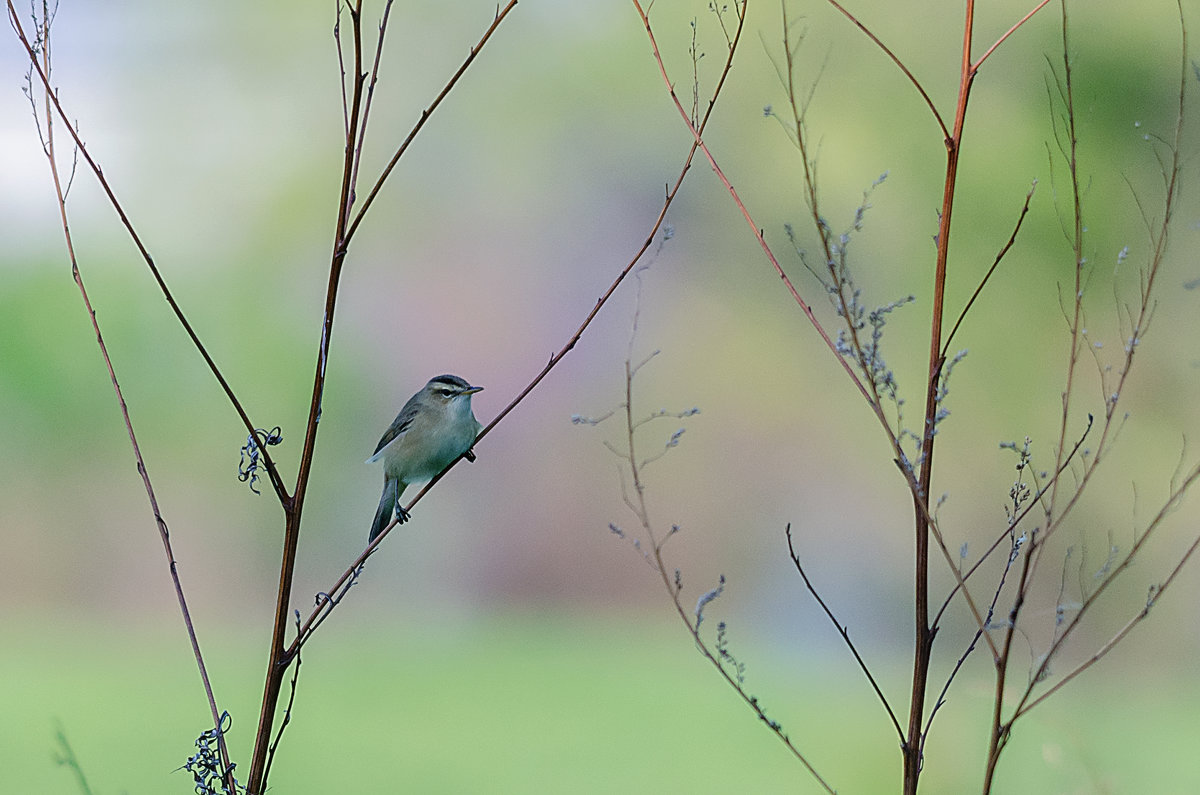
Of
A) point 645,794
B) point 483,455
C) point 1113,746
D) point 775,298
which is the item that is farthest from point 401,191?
point 1113,746

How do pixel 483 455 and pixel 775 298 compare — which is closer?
pixel 483 455

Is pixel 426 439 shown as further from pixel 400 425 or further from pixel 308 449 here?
pixel 308 449

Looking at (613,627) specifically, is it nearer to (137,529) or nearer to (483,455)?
(483,455)

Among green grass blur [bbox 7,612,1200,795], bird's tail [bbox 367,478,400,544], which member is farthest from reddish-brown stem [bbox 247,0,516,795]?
green grass blur [bbox 7,612,1200,795]

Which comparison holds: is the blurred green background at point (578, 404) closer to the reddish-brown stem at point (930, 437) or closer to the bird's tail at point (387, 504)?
the bird's tail at point (387, 504)

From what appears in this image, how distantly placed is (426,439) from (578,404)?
1326 mm

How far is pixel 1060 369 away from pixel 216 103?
2.13 meters

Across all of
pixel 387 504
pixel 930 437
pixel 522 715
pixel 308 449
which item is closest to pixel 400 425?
pixel 387 504

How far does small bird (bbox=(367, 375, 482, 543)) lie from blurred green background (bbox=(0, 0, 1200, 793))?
1.16 m

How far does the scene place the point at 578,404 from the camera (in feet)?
7.90

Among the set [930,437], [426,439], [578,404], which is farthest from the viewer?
[578,404]

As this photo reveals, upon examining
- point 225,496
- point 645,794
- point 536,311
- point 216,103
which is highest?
point 216,103

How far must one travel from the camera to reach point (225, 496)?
2463mm

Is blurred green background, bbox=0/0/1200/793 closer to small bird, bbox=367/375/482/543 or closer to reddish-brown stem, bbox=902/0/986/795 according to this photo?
small bird, bbox=367/375/482/543
